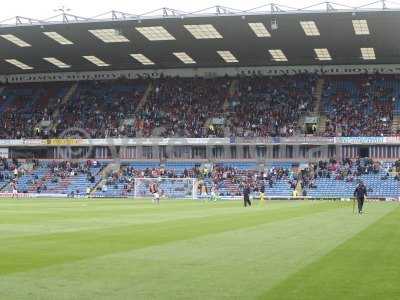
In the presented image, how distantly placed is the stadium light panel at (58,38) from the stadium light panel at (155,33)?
27.0ft

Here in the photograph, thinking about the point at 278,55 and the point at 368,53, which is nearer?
the point at 368,53

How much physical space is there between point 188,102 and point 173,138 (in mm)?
6301

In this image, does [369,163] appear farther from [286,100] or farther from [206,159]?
[206,159]

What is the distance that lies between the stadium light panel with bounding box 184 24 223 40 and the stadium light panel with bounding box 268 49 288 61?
26.5 ft

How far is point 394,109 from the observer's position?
7488cm

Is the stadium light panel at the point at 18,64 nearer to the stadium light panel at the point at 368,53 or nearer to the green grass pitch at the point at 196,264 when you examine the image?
the stadium light panel at the point at 368,53

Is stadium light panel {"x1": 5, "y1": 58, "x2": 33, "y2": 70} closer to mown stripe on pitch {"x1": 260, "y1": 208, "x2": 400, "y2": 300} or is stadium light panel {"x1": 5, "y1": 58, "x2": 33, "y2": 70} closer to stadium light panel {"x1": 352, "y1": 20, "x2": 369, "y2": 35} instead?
Answer: stadium light panel {"x1": 352, "y1": 20, "x2": 369, "y2": 35}

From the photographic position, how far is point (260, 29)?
65.4 m

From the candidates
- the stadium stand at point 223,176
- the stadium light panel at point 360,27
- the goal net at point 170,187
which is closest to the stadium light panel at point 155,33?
the goal net at point 170,187

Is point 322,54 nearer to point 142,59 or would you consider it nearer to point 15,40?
point 142,59

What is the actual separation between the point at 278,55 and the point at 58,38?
23.5m

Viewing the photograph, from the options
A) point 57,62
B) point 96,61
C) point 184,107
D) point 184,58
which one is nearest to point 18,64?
point 57,62

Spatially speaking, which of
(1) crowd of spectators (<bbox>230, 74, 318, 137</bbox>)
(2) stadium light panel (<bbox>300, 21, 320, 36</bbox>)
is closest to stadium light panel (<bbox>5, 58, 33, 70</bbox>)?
(1) crowd of spectators (<bbox>230, 74, 318, 137</bbox>)

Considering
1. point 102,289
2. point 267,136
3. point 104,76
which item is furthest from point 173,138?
point 102,289
